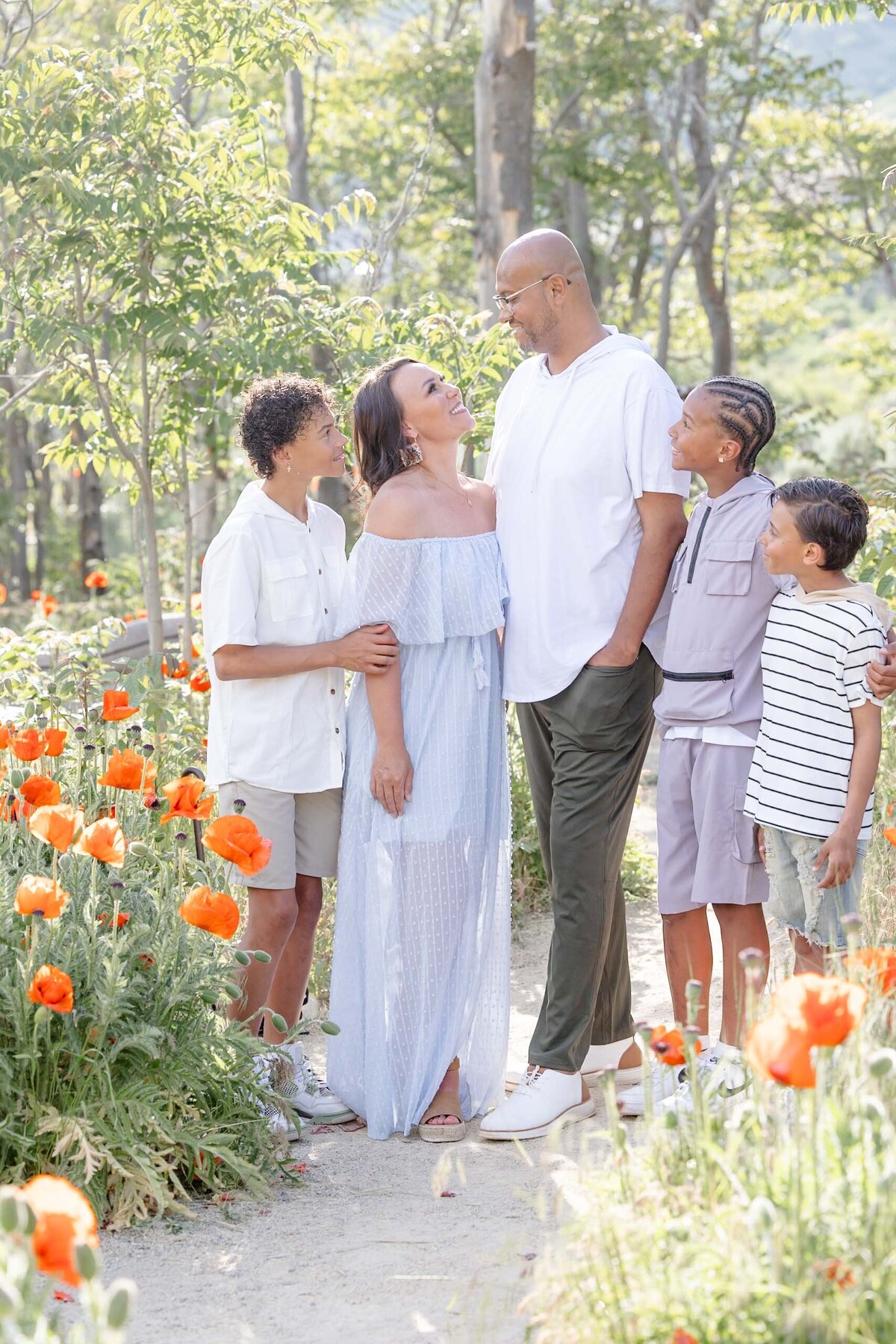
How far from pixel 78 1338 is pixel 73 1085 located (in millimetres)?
1423

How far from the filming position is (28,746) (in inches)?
133

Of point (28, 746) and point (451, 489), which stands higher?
point (451, 489)

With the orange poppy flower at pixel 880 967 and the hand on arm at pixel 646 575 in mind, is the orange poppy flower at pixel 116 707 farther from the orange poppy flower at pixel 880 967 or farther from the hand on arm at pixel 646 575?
the orange poppy flower at pixel 880 967

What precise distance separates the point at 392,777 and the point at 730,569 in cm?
103

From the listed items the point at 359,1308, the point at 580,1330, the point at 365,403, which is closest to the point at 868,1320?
the point at 580,1330

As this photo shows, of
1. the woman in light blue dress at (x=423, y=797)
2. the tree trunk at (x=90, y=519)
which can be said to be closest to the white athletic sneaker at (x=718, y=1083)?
the woman in light blue dress at (x=423, y=797)

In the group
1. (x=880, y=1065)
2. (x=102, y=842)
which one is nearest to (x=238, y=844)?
(x=102, y=842)

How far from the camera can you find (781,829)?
11.0 feet

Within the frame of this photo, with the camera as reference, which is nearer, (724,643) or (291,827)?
(724,643)

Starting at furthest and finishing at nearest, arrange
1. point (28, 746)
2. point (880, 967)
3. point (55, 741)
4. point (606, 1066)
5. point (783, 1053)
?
point (606, 1066)
point (55, 741)
point (28, 746)
point (880, 967)
point (783, 1053)

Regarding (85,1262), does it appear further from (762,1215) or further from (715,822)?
(715,822)

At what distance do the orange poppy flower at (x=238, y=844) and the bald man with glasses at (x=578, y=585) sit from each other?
1.02 meters

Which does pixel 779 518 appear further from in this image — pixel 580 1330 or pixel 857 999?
pixel 580 1330

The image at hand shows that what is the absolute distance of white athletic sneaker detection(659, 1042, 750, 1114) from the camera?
7.68ft
